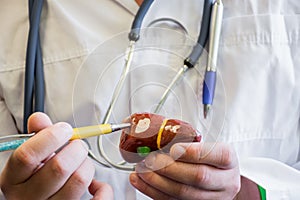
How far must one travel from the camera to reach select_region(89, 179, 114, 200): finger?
2.19ft

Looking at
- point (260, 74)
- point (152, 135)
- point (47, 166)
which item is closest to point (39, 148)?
point (47, 166)

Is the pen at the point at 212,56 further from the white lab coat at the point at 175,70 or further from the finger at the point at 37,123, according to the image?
the finger at the point at 37,123

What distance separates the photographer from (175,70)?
741 mm

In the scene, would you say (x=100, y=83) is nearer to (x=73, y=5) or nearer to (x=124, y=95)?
(x=124, y=95)

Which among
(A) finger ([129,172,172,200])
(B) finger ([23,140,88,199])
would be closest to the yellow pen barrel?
(B) finger ([23,140,88,199])

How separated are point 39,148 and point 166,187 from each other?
18cm

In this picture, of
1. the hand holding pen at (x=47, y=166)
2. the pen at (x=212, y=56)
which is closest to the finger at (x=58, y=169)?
the hand holding pen at (x=47, y=166)

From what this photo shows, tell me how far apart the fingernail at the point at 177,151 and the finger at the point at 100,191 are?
0.41 feet

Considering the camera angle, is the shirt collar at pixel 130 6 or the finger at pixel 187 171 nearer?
the finger at pixel 187 171

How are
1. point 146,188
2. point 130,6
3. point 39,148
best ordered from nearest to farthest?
point 39,148 → point 146,188 → point 130,6

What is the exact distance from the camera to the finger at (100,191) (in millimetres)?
668

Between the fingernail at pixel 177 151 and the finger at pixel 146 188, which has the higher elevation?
the fingernail at pixel 177 151

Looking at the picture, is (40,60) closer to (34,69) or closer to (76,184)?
(34,69)

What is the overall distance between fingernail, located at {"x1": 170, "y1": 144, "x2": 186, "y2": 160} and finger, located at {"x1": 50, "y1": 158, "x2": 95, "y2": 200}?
0.10 m
